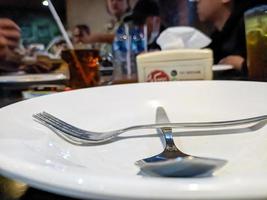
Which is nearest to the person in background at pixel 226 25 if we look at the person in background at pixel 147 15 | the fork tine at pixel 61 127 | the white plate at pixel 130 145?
the person in background at pixel 147 15

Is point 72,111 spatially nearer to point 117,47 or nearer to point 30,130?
point 30,130

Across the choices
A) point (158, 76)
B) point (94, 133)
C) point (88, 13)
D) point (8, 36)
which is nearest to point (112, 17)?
point (88, 13)

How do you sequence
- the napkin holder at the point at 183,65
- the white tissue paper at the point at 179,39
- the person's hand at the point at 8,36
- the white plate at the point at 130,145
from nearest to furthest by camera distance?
1. the white plate at the point at 130,145
2. the napkin holder at the point at 183,65
3. the white tissue paper at the point at 179,39
4. the person's hand at the point at 8,36

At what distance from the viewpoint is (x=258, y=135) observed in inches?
11.8

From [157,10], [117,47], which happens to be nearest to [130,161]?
[117,47]

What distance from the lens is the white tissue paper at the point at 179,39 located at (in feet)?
2.20

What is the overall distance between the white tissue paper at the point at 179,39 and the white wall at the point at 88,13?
0.48 m

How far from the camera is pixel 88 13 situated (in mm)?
1244

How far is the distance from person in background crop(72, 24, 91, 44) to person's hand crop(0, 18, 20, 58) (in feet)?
0.62

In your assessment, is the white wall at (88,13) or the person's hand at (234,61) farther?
the white wall at (88,13)

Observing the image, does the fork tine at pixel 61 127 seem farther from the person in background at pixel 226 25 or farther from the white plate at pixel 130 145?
the person in background at pixel 226 25

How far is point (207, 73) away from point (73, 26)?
2.62ft

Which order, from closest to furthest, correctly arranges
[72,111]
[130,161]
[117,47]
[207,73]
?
[130,161]
[72,111]
[207,73]
[117,47]

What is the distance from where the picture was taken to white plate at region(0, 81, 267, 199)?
138 millimetres
